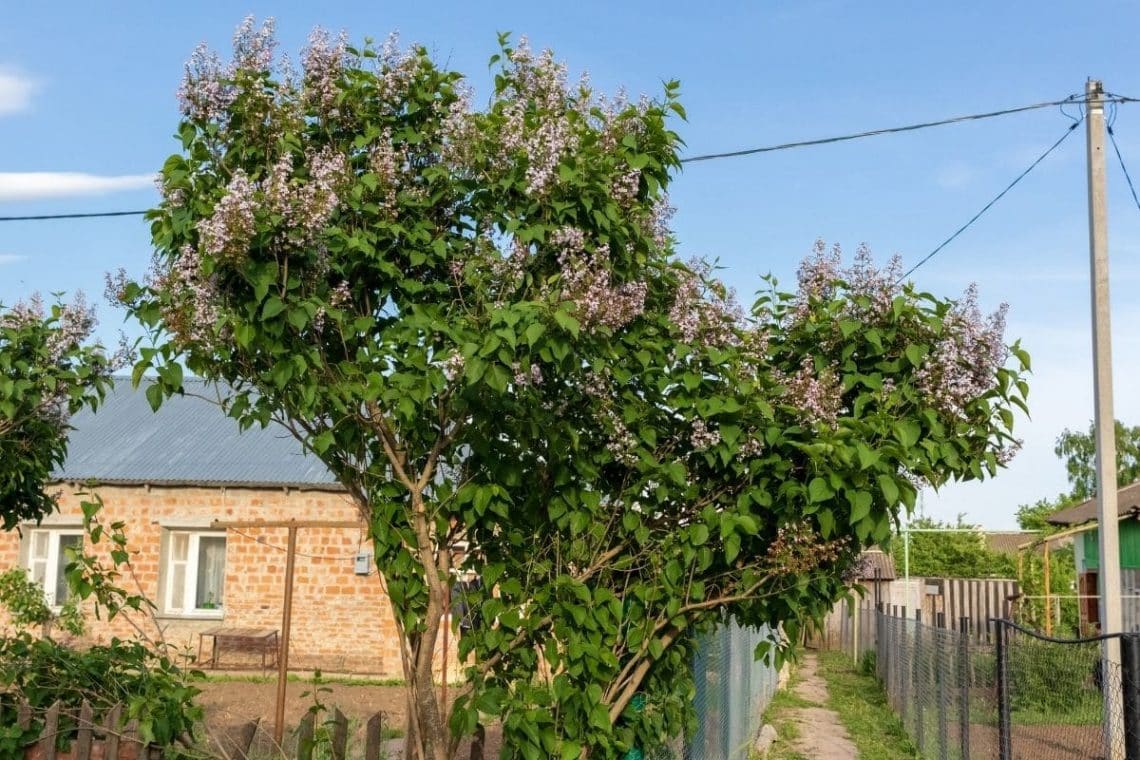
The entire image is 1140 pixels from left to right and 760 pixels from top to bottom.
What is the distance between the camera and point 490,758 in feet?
35.1

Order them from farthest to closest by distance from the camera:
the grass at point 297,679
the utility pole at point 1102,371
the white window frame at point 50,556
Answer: the white window frame at point 50,556, the grass at point 297,679, the utility pole at point 1102,371

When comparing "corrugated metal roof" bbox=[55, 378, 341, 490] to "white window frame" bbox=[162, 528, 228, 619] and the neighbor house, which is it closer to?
"white window frame" bbox=[162, 528, 228, 619]

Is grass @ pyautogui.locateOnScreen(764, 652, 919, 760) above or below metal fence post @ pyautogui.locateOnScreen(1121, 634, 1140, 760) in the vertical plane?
below

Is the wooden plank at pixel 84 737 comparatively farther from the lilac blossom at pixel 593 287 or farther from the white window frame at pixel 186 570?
the white window frame at pixel 186 570

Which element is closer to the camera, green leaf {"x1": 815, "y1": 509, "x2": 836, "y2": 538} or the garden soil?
green leaf {"x1": 815, "y1": 509, "x2": 836, "y2": 538}

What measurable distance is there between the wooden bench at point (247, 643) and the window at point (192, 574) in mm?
1142

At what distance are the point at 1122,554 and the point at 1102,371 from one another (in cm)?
977

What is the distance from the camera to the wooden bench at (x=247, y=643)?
18.6 meters

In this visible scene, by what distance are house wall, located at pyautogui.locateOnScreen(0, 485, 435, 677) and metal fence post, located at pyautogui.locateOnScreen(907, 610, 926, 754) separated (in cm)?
810

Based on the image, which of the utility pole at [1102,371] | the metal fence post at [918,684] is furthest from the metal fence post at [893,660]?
the utility pole at [1102,371]

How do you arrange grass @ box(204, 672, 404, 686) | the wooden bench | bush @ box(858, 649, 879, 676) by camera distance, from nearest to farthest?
grass @ box(204, 672, 404, 686) < the wooden bench < bush @ box(858, 649, 879, 676)

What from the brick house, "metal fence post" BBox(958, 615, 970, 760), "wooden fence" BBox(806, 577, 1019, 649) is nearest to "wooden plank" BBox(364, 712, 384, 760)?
"metal fence post" BBox(958, 615, 970, 760)

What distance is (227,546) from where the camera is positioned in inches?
758

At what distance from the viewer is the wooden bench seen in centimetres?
1861
